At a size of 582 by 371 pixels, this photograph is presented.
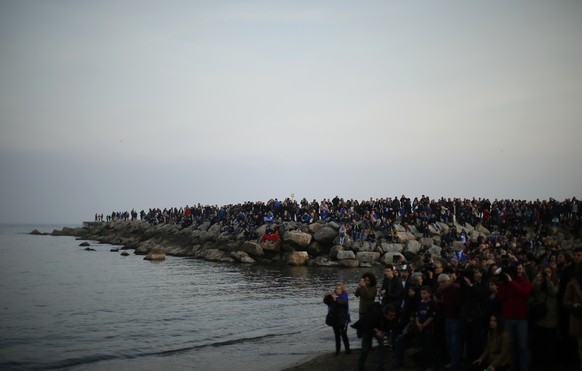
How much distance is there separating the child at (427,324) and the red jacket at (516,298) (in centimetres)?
151

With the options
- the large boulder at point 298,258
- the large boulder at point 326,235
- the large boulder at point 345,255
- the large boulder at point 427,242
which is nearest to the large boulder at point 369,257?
the large boulder at point 345,255

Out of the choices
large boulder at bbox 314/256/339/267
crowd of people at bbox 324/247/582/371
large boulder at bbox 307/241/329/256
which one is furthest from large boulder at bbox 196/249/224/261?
crowd of people at bbox 324/247/582/371

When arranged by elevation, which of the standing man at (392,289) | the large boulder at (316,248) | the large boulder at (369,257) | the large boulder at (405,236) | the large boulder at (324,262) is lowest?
the large boulder at (324,262)

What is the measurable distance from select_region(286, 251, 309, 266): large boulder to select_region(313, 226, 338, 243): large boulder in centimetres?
209

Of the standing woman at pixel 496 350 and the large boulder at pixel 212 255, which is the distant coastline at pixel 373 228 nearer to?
the large boulder at pixel 212 255

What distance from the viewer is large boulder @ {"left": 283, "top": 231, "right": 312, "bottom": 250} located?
42750 mm

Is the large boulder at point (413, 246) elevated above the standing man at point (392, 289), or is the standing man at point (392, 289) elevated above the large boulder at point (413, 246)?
the standing man at point (392, 289)

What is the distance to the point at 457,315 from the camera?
9805mm

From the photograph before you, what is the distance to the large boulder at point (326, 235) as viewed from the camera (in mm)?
42472

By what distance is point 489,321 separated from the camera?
1008 cm

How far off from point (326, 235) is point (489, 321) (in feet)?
107

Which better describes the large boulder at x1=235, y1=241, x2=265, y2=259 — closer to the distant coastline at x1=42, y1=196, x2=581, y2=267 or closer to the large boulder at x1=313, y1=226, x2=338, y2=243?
the distant coastline at x1=42, y1=196, x2=581, y2=267

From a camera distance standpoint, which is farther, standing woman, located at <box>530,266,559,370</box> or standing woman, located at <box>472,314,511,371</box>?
standing woman, located at <box>530,266,559,370</box>

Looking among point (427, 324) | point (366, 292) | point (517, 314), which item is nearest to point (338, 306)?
point (366, 292)
